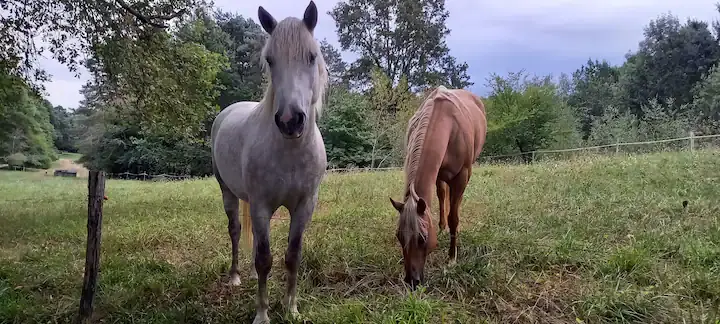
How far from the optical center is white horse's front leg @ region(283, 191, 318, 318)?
305 cm

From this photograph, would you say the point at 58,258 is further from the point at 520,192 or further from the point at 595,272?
the point at 520,192

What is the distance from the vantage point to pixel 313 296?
133 inches

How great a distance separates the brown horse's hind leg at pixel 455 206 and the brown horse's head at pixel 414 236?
73 centimetres

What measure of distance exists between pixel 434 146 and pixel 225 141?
1.76 meters

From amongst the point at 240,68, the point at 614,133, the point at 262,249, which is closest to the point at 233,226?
the point at 262,249

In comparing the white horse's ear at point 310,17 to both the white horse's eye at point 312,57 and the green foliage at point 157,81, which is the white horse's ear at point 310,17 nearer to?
the white horse's eye at point 312,57

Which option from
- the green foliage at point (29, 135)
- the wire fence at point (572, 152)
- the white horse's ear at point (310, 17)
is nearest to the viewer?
the white horse's ear at point (310, 17)

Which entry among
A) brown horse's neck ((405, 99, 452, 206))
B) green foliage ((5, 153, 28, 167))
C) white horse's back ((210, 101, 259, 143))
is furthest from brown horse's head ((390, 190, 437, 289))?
green foliage ((5, 153, 28, 167))

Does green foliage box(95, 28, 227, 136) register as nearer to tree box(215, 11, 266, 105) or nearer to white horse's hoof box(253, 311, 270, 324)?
white horse's hoof box(253, 311, 270, 324)

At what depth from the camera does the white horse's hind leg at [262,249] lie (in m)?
2.96

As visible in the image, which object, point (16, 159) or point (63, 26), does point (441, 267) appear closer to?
point (63, 26)

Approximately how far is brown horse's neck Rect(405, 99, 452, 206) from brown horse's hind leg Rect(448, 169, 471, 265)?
1.72ft

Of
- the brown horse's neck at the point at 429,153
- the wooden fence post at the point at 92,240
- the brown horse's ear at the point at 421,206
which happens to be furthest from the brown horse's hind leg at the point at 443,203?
the wooden fence post at the point at 92,240

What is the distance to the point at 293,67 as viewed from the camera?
2.54 meters
